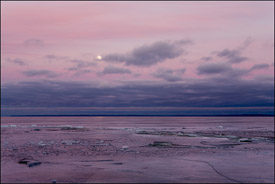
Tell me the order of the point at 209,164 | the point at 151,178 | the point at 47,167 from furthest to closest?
the point at 209,164
the point at 47,167
the point at 151,178

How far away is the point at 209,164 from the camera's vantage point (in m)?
17.3

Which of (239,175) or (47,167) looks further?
(47,167)

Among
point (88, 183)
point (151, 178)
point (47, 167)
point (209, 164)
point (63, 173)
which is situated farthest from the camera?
point (209, 164)

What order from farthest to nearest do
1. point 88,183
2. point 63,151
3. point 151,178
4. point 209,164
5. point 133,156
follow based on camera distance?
point 63,151, point 133,156, point 209,164, point 151,178, point 88,183

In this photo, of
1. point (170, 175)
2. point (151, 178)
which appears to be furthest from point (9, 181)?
point (170, 175)

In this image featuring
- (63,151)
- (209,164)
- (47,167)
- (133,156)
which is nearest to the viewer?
(47,167)

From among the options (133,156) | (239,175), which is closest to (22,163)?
(133,156)

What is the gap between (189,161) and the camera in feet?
60.2

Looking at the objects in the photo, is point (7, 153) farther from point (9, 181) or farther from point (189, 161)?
point (189, 161)

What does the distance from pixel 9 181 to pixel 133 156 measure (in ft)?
30.9

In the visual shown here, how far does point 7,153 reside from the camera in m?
21.1

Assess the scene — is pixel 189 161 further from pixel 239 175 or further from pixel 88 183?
pixel 88 183

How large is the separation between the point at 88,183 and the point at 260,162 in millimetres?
11389

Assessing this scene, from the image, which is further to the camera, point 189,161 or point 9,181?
point 189,161
